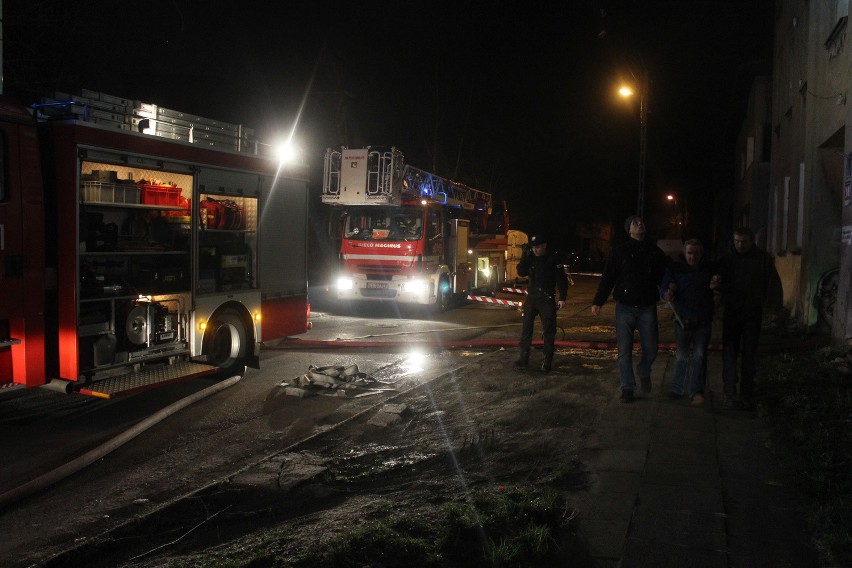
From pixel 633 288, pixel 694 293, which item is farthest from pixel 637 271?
pixel 694 293

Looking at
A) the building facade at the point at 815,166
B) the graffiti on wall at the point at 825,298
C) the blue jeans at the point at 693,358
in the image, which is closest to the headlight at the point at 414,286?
the building facade at the point at 815,166

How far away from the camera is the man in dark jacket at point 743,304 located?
275 inches

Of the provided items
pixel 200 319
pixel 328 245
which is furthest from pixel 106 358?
pixel 328 245

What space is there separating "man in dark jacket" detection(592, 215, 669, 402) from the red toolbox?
15.7 ft

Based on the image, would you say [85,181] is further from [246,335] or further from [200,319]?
[246,335]

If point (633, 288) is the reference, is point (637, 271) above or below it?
above

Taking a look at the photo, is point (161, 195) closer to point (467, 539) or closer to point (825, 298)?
point (467, 539)

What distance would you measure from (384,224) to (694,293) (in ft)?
34.9

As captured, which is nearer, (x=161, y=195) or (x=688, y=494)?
(x=688, y=494)

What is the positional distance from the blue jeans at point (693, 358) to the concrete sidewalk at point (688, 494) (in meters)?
0.30

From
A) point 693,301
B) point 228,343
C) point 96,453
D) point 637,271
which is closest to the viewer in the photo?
point 96,453

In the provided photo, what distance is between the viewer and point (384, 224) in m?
17.0

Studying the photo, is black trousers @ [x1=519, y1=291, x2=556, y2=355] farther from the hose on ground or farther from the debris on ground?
the hose on ground

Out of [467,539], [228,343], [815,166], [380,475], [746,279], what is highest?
[815,166]
